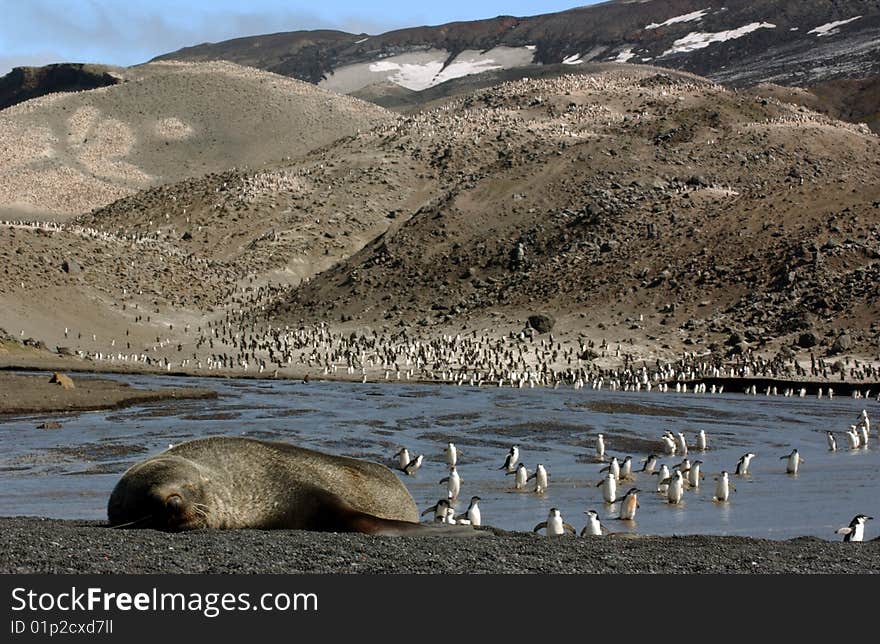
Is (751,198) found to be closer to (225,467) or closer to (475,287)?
(475,287)

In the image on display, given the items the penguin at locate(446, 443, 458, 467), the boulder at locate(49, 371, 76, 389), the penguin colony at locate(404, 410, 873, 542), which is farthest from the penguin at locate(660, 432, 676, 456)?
the boulder at locate(49, 371, 76, 389)

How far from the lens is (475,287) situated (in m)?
75.8

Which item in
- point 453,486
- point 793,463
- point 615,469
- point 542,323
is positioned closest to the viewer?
point 453,486

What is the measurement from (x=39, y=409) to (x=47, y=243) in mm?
46890

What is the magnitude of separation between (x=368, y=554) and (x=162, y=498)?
257 cm

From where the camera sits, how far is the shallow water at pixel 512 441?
1902 centimetres

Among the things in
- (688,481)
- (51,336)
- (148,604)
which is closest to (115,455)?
(688,481)

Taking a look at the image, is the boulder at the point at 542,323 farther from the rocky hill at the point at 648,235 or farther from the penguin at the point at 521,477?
the penguin at the point at 521,477

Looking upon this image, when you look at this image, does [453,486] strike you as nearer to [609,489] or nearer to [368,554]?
[609,489]

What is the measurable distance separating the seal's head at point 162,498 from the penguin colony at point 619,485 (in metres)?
4.19

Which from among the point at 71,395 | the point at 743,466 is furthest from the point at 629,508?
the point at 71,395

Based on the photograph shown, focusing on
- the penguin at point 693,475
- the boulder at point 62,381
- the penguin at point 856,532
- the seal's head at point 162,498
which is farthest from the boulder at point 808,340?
the seal's head at point 162,498

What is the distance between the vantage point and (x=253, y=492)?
1309cm

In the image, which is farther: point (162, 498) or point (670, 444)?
point (670, 444)
